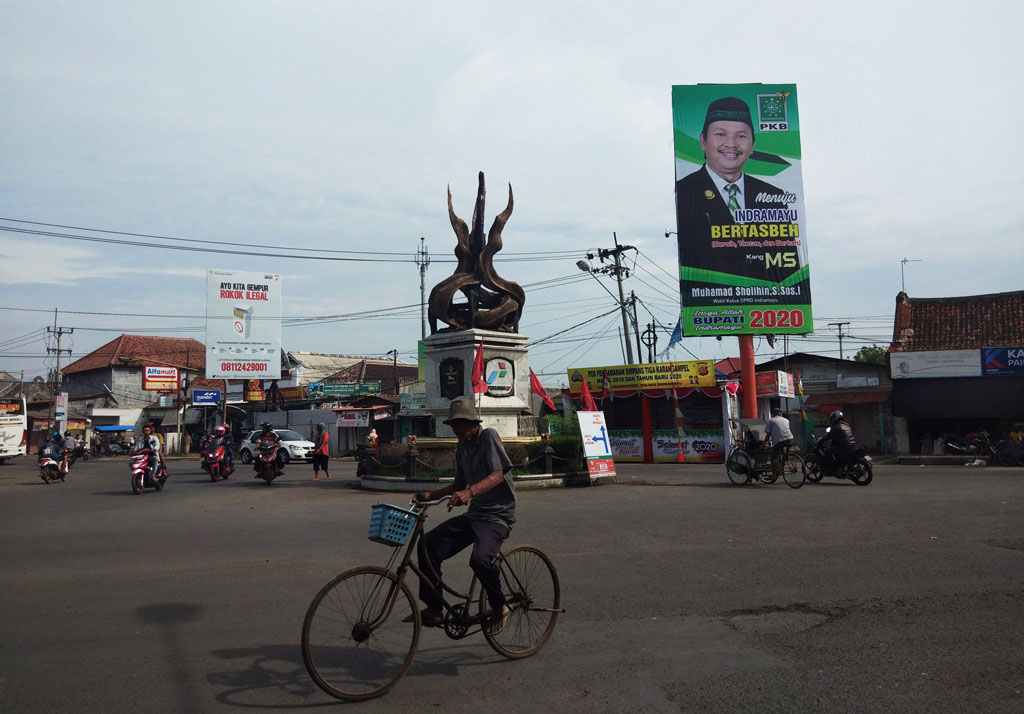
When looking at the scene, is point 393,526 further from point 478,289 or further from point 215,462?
point 215,462

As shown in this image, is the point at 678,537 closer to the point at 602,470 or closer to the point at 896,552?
the point at 896,552

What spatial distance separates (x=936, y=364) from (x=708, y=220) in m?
11.4

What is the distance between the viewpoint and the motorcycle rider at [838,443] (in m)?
16.5

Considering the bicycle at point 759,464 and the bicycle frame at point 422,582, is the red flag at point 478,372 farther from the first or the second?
the bicycle frame at point 422,582

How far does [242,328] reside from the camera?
39750 millimetres

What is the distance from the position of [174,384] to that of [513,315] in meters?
38.6

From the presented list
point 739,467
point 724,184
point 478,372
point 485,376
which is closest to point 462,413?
point 739,467

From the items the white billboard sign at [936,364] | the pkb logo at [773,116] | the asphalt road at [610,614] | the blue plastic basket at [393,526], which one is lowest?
the asphalt road at [610,614]

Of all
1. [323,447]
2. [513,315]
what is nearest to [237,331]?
[323,447]

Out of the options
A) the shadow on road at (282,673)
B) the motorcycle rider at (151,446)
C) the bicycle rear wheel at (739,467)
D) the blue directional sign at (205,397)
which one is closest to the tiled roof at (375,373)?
the blue directional sign at (205,397)

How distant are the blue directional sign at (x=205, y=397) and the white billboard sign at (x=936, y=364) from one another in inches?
1331

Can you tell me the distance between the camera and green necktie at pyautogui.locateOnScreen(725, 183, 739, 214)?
85.0ft

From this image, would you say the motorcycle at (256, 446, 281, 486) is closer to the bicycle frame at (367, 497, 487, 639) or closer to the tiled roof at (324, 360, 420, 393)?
the bicycle frame at (367, 497, 487, 639)

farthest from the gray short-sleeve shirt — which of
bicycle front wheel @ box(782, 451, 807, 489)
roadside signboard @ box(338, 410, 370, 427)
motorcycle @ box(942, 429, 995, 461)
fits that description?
roadside signboard @ box(338, 410, 370, 427)
